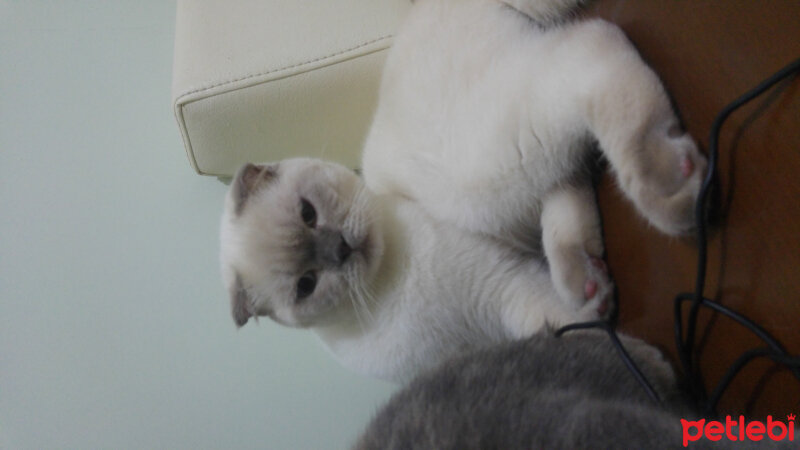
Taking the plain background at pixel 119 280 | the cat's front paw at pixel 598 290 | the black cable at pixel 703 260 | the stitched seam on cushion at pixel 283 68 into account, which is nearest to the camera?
the black cable at pixel 703 260

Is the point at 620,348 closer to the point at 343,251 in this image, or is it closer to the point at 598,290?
the point at 598,290

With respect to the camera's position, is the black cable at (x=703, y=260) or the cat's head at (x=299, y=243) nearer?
the black cable at (x=703, y=260)

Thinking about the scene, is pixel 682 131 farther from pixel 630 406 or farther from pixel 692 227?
pixel 630 406

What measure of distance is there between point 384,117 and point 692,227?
0.61m

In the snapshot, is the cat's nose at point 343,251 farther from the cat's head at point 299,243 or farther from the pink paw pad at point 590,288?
the pink paw pad at point 590,288

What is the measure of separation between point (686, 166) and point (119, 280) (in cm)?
140

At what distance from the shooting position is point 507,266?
0.94 meters

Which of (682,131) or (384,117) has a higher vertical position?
(682,131)

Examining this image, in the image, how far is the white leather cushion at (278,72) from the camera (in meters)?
1.18

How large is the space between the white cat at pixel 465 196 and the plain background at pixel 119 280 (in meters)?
0.34

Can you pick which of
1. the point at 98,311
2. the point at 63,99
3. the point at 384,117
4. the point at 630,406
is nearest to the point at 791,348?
the point at 630,406

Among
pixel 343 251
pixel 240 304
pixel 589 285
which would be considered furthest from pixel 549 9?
pixel 240 304

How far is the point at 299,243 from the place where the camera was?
1015mm

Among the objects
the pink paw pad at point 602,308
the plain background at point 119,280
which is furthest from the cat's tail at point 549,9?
the plain background at point 119,280
